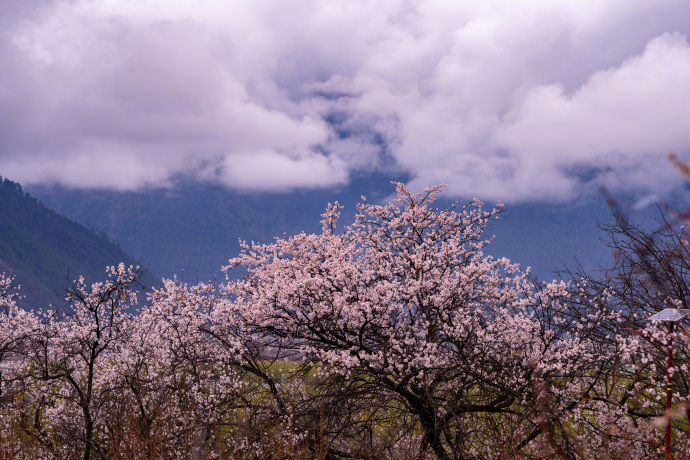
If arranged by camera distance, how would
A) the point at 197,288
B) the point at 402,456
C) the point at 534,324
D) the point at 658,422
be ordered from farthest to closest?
the point at 197,288, the point at 534,324, the point at 402,456, the point at 658,422

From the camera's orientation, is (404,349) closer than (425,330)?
Yes

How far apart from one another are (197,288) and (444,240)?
8314mm

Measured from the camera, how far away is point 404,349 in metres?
13.0

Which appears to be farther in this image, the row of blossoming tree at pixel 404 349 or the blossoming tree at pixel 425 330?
the blossoming tree at pixel 425 330

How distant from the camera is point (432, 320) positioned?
1449 centimetres

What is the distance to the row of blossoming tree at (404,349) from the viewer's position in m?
12.6

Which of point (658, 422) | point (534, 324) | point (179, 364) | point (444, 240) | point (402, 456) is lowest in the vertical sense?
point (658, 422)

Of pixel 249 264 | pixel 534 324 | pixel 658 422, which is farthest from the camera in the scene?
pixel 249 264

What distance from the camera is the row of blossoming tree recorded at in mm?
12586

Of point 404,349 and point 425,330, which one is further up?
point 425,330

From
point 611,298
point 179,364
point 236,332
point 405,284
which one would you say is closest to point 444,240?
point 405,284

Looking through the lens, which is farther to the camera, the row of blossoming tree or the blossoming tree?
the blossoming tree

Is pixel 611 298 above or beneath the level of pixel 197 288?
beneath

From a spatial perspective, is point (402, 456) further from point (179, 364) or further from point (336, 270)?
point (179, 364)
